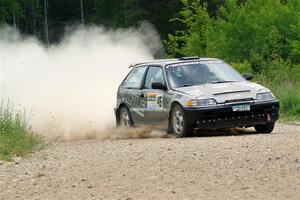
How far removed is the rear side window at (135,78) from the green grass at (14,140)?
8.71 ft

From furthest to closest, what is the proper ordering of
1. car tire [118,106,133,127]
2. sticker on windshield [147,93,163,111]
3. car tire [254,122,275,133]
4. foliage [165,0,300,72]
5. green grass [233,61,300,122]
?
foliage [165,0,300,72], green grass [233,61,300,122], car tire [118,106,133,127], sticker on windshield [147,93,163,111], car tire [254,122,275,133]

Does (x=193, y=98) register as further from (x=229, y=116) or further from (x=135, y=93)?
(x=135, y=93)

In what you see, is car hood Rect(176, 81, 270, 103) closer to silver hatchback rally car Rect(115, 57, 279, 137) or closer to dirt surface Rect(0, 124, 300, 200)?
silver hatchback rally car Rect(115, 57, 279, 137)

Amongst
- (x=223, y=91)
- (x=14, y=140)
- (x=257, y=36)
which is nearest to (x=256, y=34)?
(x=257, y=36)

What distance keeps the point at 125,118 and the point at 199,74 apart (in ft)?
7.34

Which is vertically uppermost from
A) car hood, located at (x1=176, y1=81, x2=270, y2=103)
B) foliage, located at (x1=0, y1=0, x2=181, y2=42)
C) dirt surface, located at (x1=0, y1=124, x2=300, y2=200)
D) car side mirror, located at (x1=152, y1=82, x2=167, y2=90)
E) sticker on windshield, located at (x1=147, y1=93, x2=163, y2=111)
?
foliage, located at (x1=0, y1=0, x2=181, y2=42)

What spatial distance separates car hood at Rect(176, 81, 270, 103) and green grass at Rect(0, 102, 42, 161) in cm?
297

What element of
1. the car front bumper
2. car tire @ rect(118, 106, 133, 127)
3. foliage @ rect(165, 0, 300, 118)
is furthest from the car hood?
foliage @ rect(165, 0, 300, 118)

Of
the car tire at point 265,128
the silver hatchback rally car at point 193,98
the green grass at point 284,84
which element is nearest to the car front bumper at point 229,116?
the silver hatchback rally car at point 193,98

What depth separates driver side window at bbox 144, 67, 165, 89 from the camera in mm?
16156

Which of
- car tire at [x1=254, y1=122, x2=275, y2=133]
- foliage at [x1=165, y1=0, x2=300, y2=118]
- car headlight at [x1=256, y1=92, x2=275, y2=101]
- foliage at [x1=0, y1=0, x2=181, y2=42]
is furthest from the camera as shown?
foliage at [x1=0, y1=0, x2=181, y2=42]

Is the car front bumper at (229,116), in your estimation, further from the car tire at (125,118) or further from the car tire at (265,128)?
the car tire at (125,118)

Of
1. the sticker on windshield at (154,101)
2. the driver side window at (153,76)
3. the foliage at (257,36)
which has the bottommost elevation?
the sticker on windshield at (154,101)

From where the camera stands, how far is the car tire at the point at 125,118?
17.0m
